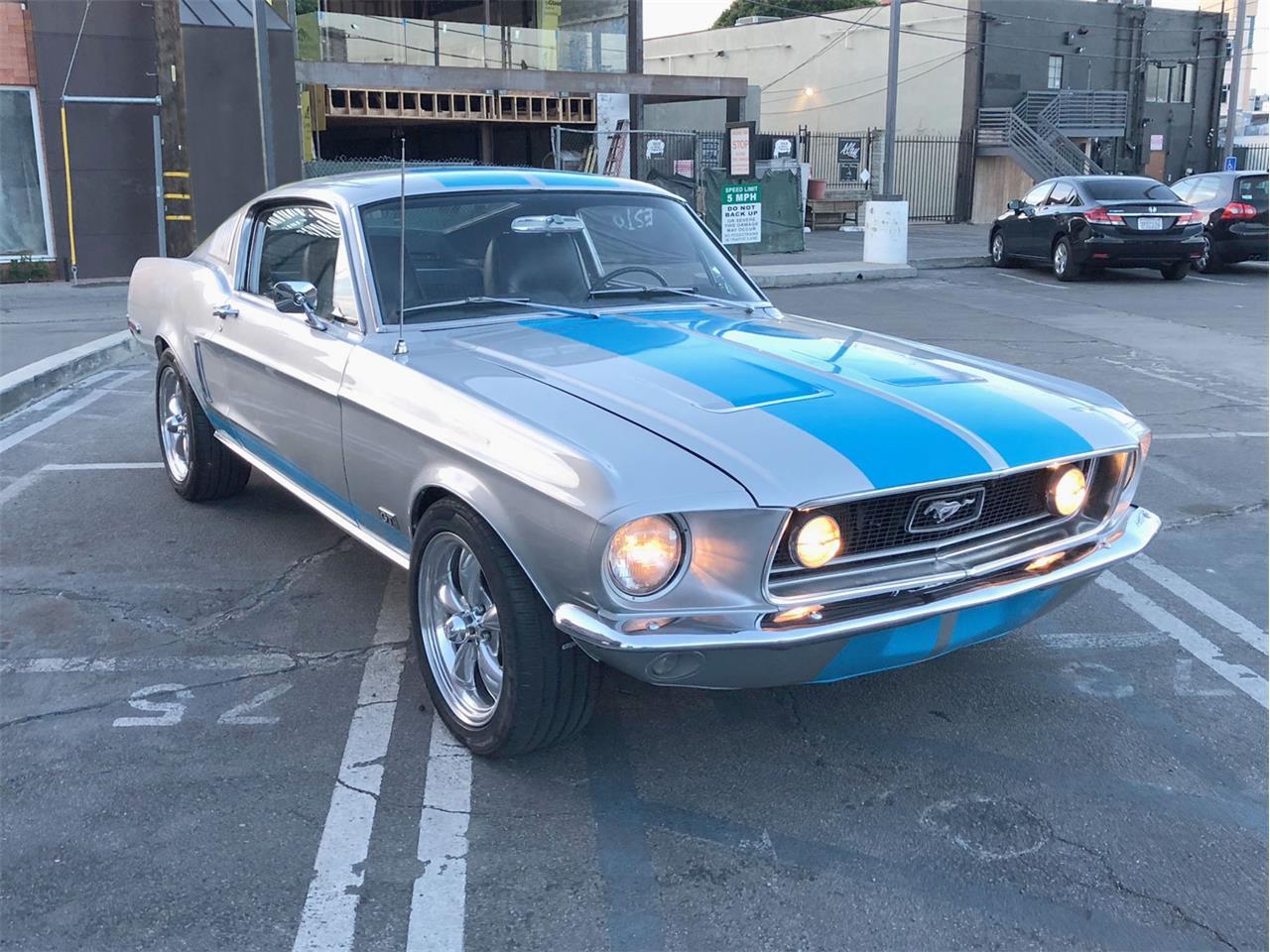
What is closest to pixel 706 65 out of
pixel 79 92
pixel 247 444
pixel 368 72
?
Answer: pixel 368 72

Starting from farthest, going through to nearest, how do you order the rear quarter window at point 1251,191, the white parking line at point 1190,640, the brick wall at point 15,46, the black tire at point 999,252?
the black tire at point 999,252 → the rear quarter window at point 1251,191 → the brick wall at point 15,46 → the white parking line at point 1190,640

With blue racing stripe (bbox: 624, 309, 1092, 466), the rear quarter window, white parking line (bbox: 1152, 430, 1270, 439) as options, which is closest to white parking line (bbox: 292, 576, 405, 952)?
blue racing stripe (bbox: 624, 309, 1092, 466)

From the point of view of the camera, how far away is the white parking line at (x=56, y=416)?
7543 millimetres

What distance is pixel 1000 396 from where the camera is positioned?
3588 millimetres

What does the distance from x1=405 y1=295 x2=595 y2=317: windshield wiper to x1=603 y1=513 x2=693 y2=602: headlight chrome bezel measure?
5.57 ft

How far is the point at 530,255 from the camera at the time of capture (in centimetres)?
455

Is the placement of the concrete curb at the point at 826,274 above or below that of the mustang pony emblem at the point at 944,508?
below

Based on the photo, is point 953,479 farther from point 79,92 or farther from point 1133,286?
point 79,92

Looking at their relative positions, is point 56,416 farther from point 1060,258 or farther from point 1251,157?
point 1251,157

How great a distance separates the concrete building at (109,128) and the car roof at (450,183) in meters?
13.0

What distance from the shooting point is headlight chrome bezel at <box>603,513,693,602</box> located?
285 cm

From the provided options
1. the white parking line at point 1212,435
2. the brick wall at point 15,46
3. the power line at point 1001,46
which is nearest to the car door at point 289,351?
the white parking line at point 1212,435

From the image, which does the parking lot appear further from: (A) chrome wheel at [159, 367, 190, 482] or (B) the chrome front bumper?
(A) chrome wheel at [159, 367, 190, 482]

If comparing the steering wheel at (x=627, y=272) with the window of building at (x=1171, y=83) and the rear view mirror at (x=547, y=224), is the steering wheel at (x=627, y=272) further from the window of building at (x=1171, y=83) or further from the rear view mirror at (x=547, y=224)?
the window of building at (x=1171, y=83)
